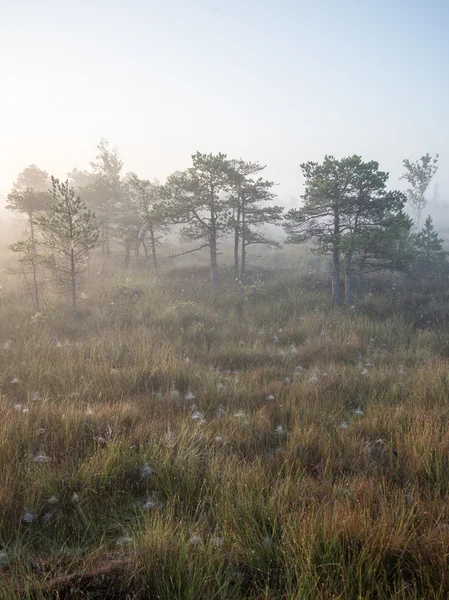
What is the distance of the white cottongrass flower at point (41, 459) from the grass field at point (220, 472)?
29mm

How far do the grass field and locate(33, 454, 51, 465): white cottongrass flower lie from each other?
3 cm

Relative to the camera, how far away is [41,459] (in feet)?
11.7

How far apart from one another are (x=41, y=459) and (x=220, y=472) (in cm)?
195

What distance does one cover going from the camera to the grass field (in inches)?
87.0

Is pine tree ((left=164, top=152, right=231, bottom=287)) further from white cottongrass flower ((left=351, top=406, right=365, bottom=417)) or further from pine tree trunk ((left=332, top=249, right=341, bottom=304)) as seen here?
white cottongrass flower ((left=351, top=406, right=365, bottom=417))

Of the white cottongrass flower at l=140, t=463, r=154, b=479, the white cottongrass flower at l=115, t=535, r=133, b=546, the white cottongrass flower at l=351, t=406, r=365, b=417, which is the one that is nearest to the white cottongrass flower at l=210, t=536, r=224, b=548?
the white cottongrass flower at l=115, t=535, r=133, b=546

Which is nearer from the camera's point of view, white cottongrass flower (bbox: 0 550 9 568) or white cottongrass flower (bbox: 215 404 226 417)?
white cottongrass flower (bbox: 0 550 9 568)

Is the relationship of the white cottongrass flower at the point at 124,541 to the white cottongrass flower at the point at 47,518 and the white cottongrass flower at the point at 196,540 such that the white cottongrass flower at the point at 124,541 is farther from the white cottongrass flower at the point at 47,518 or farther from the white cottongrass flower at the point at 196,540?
the white cottongrass flower at the point at 47,518

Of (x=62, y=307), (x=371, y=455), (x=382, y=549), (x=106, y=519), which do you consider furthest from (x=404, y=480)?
(x=62, y=307)

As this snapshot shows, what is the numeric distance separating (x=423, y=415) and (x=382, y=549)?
2.93 m

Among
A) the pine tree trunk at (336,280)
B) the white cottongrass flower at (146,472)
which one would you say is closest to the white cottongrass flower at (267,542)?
the white cottongrass flower at (146,472)

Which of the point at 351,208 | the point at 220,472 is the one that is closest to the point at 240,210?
the point at 351,208

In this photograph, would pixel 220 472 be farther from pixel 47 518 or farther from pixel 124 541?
pixel 47 518

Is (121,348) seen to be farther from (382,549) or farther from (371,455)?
(382,549)
